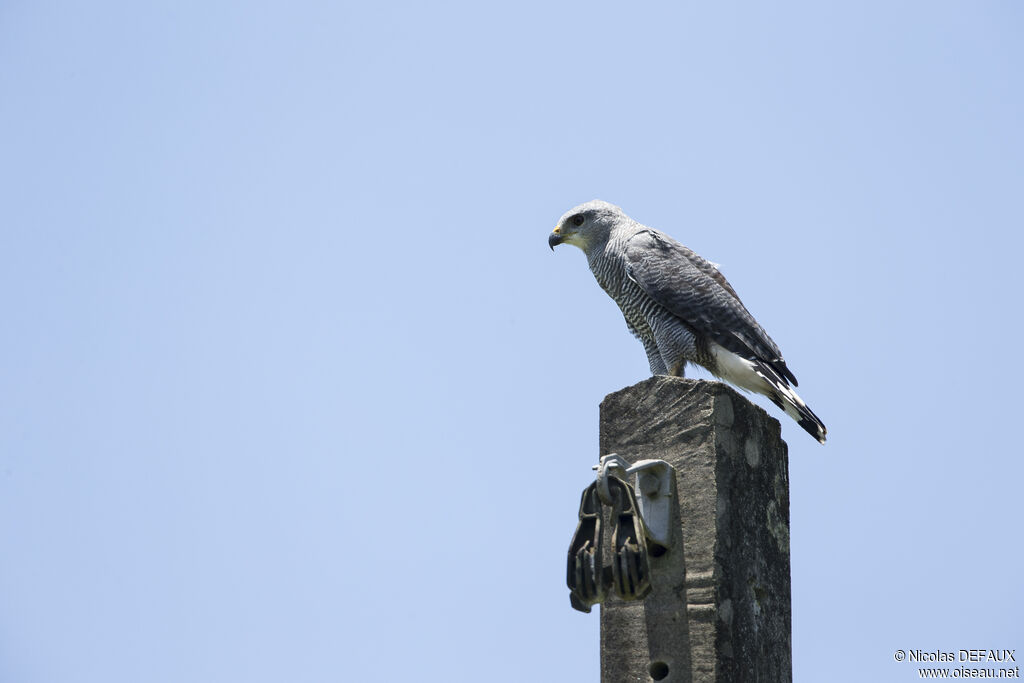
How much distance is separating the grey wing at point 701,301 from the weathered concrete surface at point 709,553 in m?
1.74

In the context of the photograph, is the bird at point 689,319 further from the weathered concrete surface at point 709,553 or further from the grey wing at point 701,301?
the weathered concrete surface at point 709,553

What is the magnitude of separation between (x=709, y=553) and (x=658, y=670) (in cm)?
57

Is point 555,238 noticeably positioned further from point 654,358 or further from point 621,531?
point 621,531

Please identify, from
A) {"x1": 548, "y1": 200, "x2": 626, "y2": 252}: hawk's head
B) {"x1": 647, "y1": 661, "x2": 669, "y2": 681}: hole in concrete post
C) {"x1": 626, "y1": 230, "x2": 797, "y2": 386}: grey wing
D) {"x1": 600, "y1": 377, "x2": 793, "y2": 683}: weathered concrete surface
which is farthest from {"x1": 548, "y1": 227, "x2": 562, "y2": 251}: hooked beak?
{"x1": 647, "y1": 661, "x2": 669, "y2": 681}: hole in concrete post

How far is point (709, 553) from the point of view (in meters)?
4.71

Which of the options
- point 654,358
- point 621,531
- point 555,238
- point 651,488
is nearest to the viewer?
point 621,531

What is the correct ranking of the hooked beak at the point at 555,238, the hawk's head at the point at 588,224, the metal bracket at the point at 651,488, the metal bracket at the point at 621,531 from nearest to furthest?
the metal bracket at the point at 621,531, the metal bracket at the point at 651,488, the hawk's head at the point at 588,224, the hooked beak at the point at 555,238

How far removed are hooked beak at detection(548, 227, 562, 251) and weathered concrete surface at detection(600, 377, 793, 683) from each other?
2997 mm

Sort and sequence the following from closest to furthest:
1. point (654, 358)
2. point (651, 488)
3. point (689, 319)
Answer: point (651, 488) < point (689, 319) < point (654, 358)

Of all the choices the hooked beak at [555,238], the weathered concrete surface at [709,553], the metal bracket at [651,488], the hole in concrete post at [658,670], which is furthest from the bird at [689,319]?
the hole in concrete post at [658,670]

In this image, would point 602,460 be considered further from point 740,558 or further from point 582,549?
point 740,558

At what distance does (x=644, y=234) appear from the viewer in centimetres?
752

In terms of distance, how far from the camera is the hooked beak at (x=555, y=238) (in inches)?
320

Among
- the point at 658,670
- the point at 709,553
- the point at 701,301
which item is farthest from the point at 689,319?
the point at 658,670
